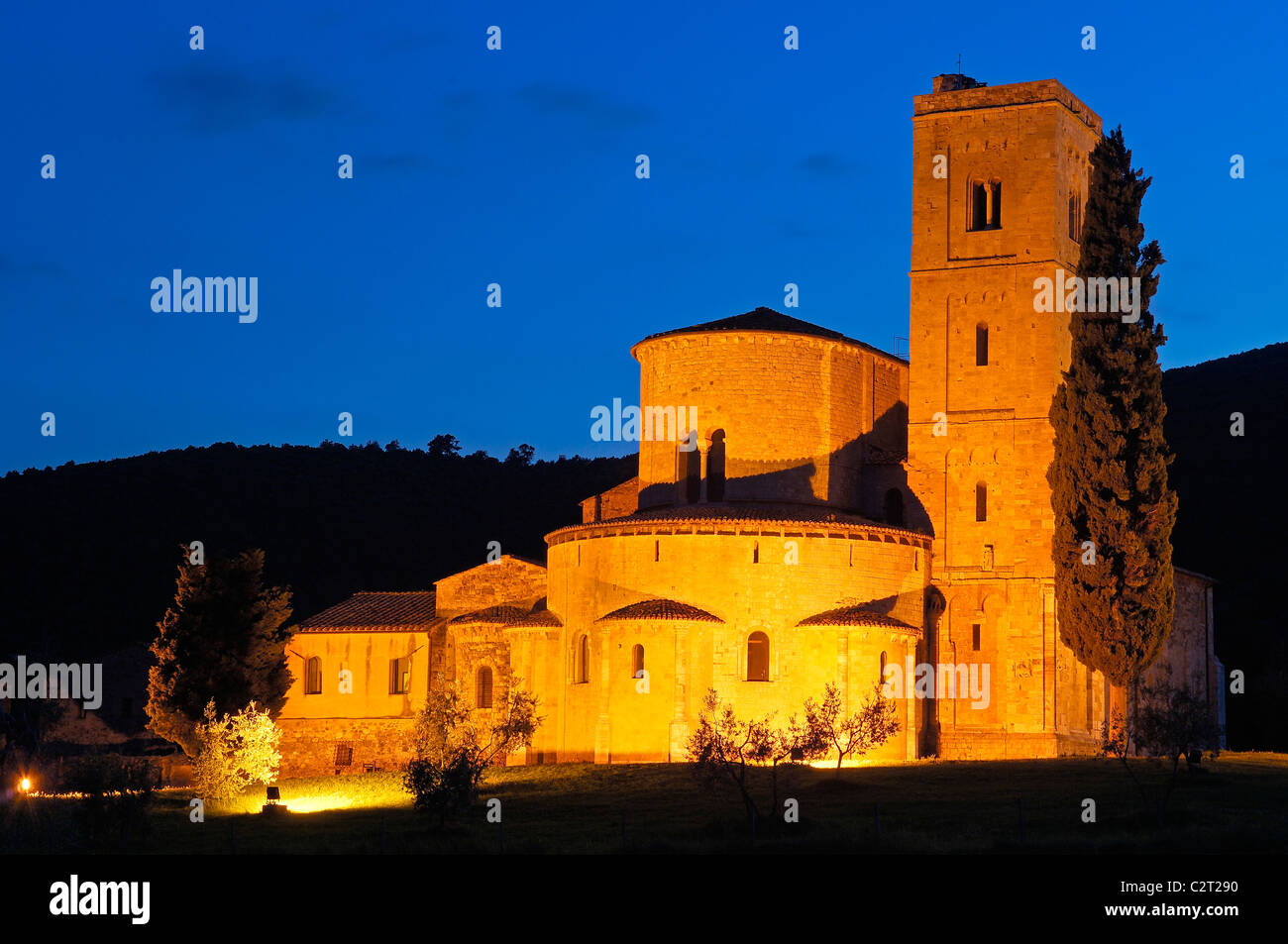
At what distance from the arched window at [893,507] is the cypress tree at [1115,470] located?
546cm

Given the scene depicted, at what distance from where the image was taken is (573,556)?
143ft

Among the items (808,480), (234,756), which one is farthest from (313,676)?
(808,480)

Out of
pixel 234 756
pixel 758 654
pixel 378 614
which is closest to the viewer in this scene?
pixel 234 756

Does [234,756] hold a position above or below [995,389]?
below

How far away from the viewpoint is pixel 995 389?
1759 inches

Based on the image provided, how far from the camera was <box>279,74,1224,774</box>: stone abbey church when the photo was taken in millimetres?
40969

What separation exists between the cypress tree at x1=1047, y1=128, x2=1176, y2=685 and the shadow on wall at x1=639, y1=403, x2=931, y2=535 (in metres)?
4.59

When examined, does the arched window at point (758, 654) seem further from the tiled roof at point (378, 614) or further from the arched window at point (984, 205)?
the arched window at point (984, 205)

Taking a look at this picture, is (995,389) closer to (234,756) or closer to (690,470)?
(690,470)

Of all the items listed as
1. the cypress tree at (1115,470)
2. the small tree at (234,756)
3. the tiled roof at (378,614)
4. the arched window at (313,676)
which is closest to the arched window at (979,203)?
the cypress tree at (1115,470)

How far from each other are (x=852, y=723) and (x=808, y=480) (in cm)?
800

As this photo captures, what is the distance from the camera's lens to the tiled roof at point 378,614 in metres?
50.5

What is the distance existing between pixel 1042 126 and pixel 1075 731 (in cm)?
1482
